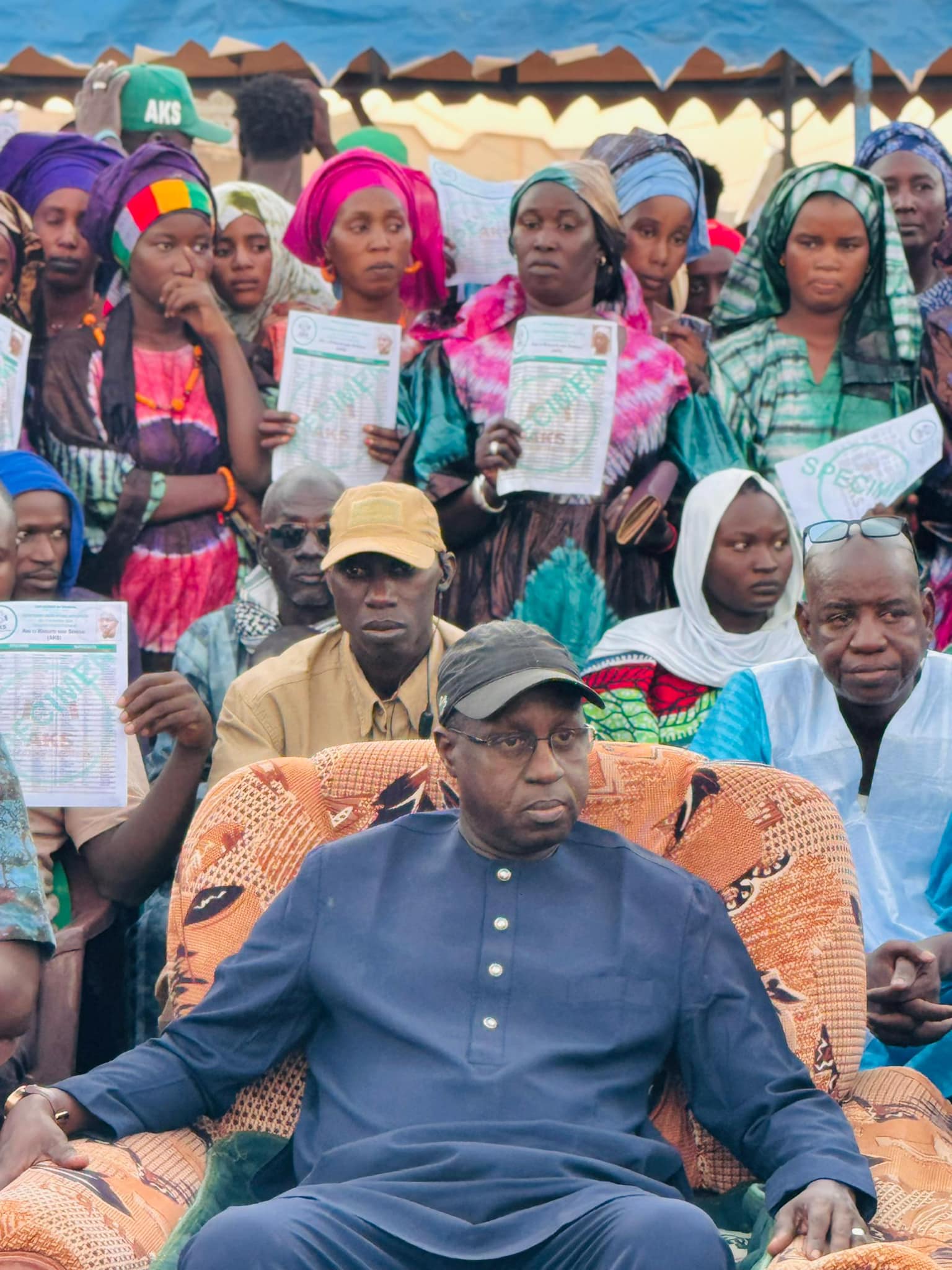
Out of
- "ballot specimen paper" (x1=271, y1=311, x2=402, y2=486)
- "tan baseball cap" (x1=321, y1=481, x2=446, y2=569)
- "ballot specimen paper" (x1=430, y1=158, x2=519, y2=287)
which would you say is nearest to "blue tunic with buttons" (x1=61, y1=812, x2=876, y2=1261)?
"tan baseball cap" (x1=321, y1=481, x2=446, y2=569)

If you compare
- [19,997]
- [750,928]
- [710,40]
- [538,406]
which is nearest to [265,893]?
[19,997]

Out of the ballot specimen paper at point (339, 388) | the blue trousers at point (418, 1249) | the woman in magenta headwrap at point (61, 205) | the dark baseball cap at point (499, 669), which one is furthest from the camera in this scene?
the woman in magenta headwrap at point (61, 205)

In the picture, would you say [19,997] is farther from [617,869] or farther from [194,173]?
[194,173]

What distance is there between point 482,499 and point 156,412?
1.16 m

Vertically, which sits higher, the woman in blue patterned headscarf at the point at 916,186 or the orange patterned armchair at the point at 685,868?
the woman in blue patterned headscarf at the point at 916,186

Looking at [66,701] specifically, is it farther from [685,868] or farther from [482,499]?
[482,499]

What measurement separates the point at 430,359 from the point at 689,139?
4.25m

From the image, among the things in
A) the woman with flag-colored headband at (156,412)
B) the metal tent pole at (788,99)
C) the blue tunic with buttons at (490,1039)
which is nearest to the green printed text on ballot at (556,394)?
the woman with flag-colored headband at (156,412)

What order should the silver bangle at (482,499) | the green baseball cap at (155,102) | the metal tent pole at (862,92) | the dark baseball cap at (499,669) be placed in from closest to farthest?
the dark baseball cap at (499,669) < the silver bangle at (482,499) < the green baseball cap at (155,102) < the metal tent pole at (862,92)

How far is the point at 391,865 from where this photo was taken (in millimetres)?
3641

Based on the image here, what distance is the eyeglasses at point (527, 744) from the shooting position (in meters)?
3.49

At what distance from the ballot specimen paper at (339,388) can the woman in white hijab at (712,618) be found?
110 centimetres

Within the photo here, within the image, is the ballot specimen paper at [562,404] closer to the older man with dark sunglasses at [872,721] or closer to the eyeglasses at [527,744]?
the older man with dark sunglasses at [872,721]

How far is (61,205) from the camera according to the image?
6.88m
